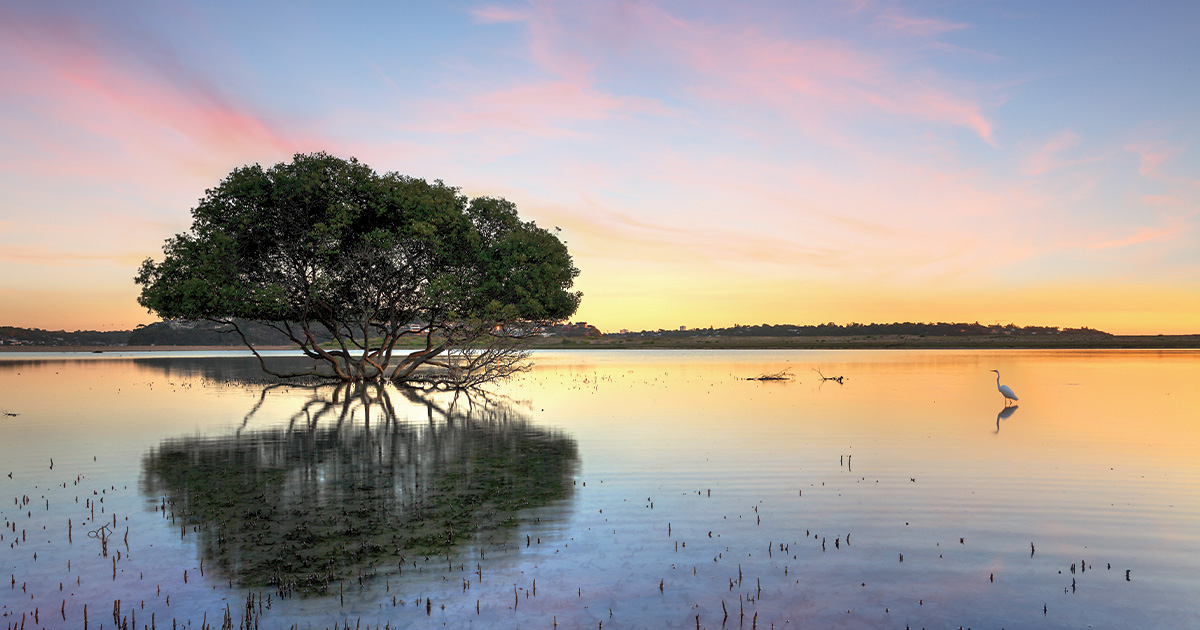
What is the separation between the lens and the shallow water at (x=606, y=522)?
28.1 feet

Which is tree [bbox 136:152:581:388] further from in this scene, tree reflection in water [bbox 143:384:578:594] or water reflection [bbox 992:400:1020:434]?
water reflection [bbox 992:400:1020:434]

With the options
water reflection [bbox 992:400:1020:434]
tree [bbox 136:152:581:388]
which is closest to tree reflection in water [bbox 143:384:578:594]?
tree [bbox 136:152:581:388]

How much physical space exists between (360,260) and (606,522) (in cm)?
3210

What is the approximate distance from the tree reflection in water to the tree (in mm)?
14806

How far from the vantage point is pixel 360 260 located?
40.5 m

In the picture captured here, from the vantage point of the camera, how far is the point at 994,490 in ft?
50.1

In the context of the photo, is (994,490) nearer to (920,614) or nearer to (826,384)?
(920,614)

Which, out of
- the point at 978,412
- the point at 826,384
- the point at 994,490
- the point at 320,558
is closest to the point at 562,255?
the point at 826,384

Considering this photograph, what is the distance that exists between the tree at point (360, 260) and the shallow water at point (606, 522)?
524 inches

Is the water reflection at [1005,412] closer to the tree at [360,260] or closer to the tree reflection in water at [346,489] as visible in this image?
the tree reflection in water at [346,489]

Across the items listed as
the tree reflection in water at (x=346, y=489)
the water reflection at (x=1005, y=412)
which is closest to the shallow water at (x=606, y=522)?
the tree reflection in water at (x=346, y=489)

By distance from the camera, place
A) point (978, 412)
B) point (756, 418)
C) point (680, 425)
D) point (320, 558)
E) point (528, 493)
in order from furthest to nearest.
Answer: point (978, 412) → point (756, 418) → point (680, 425) → point (528, 493) → point (320, 558)

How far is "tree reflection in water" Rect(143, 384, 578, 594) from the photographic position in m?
10.5

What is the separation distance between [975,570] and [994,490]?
6.30 metres
